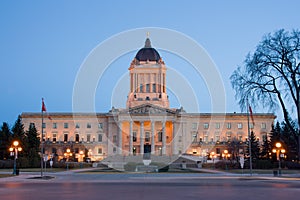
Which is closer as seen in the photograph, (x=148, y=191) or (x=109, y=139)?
(x=148, y=191)

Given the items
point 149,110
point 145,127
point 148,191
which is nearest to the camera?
point 148,191

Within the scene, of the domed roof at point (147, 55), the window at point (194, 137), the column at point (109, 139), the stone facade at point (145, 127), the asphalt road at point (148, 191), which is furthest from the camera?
the domed roof at point (147, 55)

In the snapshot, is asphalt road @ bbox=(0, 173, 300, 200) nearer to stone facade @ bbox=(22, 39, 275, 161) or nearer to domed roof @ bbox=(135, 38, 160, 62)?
stone facade @ bbox=(22, 39, 275, 161)

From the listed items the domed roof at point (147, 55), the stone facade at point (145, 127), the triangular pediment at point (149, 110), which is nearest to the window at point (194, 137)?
the stone facade at point (145, 127)

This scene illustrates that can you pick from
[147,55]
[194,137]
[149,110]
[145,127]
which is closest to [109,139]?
[145,127]

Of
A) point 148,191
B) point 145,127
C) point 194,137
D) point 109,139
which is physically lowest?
point 148,191

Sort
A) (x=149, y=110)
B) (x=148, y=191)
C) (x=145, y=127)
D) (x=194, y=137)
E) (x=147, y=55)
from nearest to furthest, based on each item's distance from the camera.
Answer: (x=148, y=191) < (x=149, y=110) < (x=145, y=127) < (x=194, y=137) < (x=147, y=55)

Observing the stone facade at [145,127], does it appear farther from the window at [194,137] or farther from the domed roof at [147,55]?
the domed roof at [147,55]

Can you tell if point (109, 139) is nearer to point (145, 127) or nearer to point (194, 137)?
point (145, 127)

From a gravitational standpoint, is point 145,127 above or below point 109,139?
above

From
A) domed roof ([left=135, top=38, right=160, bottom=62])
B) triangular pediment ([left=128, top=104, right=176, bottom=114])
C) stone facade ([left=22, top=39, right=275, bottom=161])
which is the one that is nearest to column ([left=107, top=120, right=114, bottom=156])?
stone facade ([left=22, top=39, right=275, bottom=161])

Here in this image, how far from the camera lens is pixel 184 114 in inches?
4203

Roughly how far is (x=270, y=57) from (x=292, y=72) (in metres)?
2.51

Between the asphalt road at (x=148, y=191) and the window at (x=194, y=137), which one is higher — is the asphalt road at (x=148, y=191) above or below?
below
